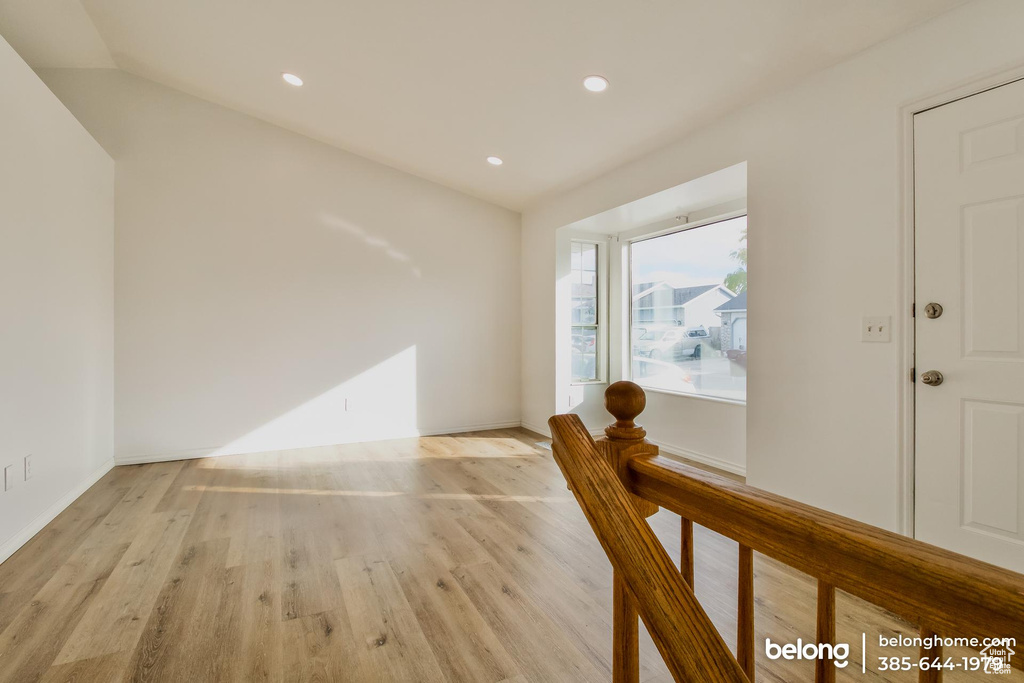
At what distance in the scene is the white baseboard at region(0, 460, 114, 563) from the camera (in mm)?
2357

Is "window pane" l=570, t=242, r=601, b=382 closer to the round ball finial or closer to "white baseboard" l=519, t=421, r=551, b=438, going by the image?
"white baseboard" l=519, t=421, r=551, b=438

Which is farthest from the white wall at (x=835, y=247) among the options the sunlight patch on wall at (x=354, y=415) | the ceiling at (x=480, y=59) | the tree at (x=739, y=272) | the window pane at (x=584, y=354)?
the sunlight patch on wall at (x=354, y=415)

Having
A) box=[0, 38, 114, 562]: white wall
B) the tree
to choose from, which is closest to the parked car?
the tree

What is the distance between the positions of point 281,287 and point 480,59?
266 cm

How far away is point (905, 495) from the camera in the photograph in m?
2.10

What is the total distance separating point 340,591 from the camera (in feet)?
6.62

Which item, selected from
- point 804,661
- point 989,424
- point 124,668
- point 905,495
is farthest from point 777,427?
point 124,668

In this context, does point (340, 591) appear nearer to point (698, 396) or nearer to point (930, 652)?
point (930, 652)

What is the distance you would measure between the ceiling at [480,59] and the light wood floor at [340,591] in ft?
8.02

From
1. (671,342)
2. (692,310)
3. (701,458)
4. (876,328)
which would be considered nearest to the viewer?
(876,328)

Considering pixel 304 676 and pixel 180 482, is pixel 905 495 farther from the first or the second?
pixel 180 482

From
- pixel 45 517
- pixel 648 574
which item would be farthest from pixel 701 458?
pixel 45 517

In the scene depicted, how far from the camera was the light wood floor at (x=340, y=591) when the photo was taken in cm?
159

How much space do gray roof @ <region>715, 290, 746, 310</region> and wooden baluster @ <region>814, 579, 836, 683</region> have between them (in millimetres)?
3333
